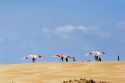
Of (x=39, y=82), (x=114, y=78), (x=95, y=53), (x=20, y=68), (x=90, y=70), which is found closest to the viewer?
(x=39, y=82)

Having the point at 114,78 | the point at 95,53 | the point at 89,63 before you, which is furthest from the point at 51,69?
the point at 95,53

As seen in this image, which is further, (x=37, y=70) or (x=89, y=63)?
(x=89, y=63)

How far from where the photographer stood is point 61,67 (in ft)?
87.5

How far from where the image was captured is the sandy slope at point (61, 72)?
851 inches

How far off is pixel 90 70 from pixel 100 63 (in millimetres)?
2496

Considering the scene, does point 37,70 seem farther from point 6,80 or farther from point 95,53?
point 95,53

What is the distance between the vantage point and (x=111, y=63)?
2786 centimetres

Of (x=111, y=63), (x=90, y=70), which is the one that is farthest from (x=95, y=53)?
(x=90, y=70)

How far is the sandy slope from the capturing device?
2162 cm

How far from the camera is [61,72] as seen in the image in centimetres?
2456

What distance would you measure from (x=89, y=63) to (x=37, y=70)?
325cm

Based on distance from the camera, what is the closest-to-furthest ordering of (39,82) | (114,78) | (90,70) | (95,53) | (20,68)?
(39,82) < (114,78) < (90,70) < (20,68) < (95,53)

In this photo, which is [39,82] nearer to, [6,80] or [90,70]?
[6,80]

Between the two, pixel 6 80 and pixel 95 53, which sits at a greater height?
pixel 95 53
